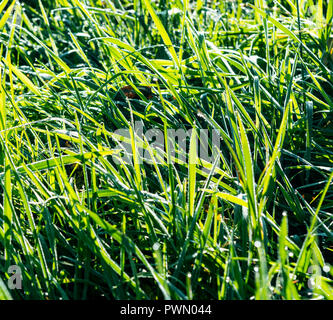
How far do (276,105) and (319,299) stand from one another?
19.0 inches

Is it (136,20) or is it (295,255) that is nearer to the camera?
(295,255)

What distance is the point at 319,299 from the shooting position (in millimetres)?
654

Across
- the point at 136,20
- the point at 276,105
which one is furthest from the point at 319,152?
the point at 136,20

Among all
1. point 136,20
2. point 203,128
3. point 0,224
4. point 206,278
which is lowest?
point 206,278

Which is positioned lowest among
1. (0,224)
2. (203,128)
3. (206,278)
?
(206,278)

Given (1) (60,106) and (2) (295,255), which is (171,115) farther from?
(2) (295,255)

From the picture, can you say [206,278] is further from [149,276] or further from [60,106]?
[60,106]
